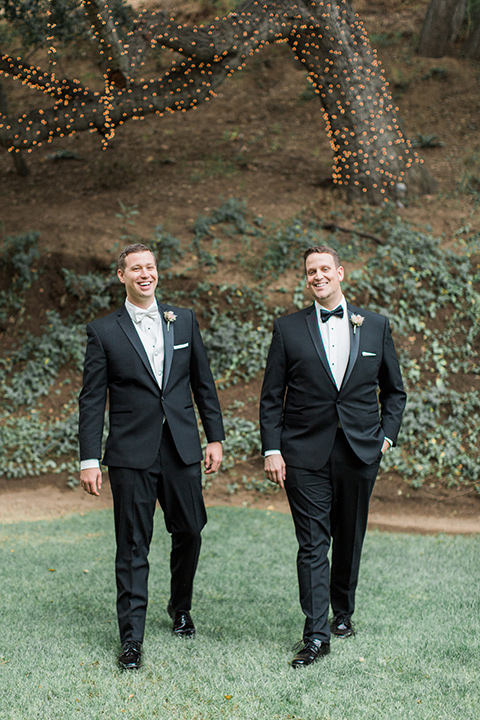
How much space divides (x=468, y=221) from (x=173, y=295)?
4.22 meters

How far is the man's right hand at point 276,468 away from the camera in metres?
3.77

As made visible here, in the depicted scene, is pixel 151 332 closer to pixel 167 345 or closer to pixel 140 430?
pixel 167 345

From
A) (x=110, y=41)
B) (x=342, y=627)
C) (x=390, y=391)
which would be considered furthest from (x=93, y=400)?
(x=110, y=41)

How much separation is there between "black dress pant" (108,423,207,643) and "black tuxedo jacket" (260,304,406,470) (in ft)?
1.69

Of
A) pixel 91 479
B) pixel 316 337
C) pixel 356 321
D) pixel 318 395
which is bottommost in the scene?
pixel 91 479

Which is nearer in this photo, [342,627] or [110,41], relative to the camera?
[342,627]

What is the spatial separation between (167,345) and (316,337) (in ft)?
2.72

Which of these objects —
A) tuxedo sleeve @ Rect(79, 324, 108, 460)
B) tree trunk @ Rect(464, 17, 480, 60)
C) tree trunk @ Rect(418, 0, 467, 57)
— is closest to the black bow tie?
tuxedo sleeve @ Rect(79, 324, 108, 460)

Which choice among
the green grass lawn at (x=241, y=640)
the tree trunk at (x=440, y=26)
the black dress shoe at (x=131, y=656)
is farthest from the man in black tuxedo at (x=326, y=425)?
the tree trunk at (x=440, y=26)

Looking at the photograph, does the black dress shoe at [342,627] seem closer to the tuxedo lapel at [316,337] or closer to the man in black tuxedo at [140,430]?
the man in black tuxedo at [140,430]

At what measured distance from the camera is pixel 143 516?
3707mm

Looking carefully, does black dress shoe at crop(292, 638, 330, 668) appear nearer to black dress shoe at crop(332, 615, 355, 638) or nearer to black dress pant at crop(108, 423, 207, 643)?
black dress shoe at crop(332, 615, 355, 638)

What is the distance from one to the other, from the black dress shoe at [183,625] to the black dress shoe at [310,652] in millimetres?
704

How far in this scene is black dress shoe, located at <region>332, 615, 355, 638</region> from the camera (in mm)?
3900
